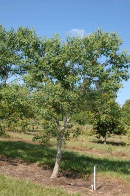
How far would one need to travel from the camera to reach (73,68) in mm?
13453

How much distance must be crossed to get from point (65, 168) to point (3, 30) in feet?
40.8

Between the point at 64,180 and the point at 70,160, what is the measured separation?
4.60 m

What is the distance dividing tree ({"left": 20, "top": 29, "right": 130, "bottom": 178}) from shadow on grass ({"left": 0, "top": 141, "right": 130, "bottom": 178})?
2.81 metres

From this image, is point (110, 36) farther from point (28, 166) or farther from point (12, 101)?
point (28, 166)

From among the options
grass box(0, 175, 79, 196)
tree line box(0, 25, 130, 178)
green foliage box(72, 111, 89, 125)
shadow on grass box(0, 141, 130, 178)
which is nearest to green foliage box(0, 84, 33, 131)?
tree line box(0, 25, 130, 178)

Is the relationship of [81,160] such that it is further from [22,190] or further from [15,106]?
[22,190]

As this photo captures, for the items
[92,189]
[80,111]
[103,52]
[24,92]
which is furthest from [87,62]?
[92,189]

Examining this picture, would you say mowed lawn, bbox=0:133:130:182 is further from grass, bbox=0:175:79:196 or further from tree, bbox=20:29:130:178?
grass, bbox=0:175:79:196

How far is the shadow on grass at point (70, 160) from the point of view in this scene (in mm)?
15503

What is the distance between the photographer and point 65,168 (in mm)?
15852

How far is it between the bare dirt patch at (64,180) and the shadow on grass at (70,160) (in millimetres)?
952

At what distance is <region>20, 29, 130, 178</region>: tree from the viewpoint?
1251 cm

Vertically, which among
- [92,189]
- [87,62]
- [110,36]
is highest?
[110,36]

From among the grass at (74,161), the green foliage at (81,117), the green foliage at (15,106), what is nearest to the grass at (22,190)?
the green foliage at (15,106)
